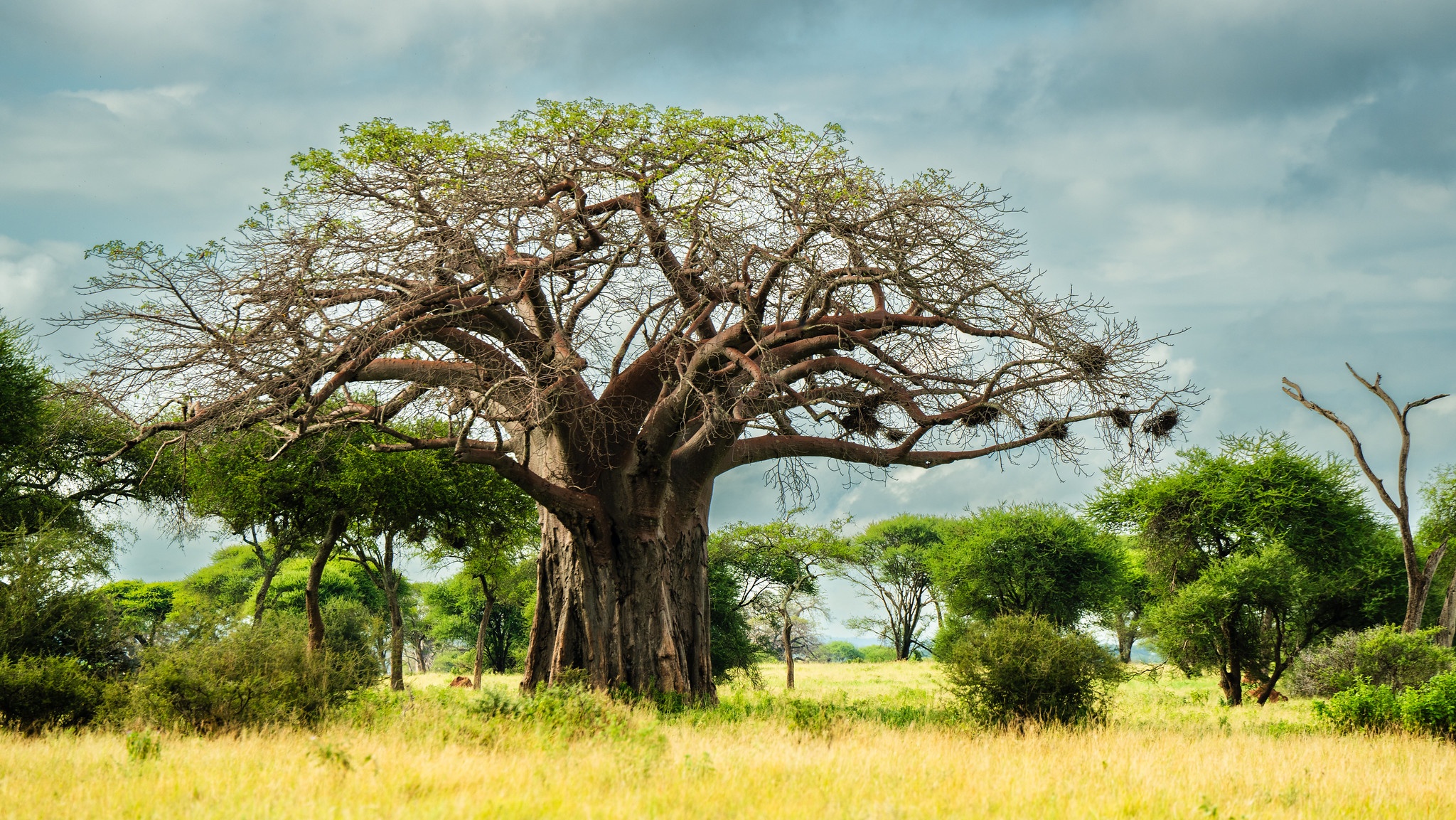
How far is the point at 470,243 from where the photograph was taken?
39.4ft

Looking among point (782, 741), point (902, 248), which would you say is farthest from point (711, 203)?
point (782, 741)

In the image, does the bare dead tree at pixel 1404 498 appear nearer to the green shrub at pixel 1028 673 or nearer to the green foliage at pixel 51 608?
the green shrub at pixel 1028 673

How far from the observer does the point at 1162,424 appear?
13.4m

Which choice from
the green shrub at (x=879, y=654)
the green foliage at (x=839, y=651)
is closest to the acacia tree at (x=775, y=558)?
the green shrub at (x=879, y=654)

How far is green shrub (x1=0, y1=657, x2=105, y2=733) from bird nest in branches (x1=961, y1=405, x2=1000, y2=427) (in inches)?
448

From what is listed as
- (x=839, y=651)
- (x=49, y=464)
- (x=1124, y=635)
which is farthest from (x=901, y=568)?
(x=839, y=651)

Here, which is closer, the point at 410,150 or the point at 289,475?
the point at 410,150

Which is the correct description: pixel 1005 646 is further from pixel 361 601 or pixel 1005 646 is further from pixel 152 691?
pixel 361 601

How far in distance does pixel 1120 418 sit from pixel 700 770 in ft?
27.3

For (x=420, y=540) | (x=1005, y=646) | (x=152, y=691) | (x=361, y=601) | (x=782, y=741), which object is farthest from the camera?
(x=361, y=601)

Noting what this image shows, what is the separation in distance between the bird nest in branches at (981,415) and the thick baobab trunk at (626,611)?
4.23 m

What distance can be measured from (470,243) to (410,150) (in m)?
2.64

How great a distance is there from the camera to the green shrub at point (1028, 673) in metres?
12.7

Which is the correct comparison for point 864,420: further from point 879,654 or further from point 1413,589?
point 879,654
